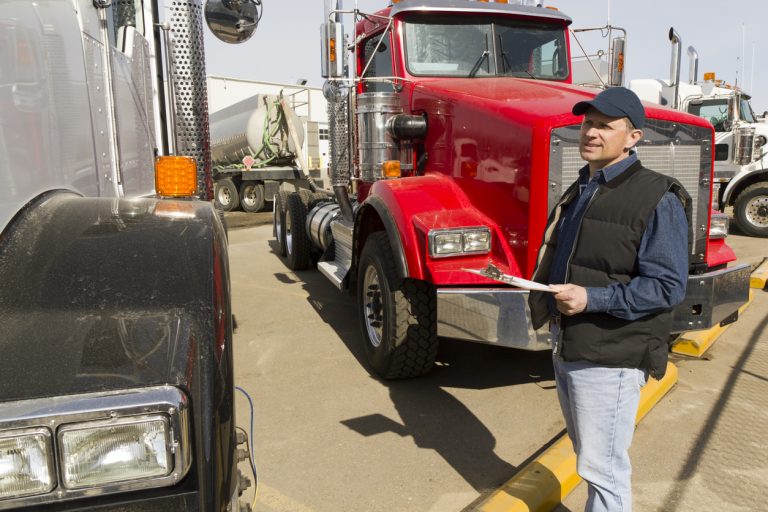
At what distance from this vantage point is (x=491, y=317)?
3.20 metres

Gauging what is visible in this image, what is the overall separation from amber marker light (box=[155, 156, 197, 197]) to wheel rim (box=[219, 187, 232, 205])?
1360 cm

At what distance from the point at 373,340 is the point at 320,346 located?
711 millimetres

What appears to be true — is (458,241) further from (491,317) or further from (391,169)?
(391,169)

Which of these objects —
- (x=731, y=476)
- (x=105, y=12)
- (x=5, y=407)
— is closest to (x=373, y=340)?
(x=731, y=476)

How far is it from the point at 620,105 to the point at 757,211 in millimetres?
10298

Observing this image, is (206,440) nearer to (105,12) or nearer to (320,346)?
(105,12)

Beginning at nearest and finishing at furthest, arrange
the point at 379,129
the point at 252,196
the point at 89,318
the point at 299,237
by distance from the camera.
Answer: the point at 89,318 → the point at 379,129 → the point at 299,237 → the point at 252,196

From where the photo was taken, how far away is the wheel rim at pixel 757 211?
10336 millimetres

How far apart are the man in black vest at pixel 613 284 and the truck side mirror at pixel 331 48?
278 centimetres

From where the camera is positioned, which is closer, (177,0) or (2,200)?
(2,200)

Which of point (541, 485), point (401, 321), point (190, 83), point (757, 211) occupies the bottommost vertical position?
point (541, 485)

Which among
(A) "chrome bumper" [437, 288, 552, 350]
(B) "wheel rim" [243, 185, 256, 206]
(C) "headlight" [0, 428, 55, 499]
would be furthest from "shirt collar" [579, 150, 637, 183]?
(B) "wheel rim" [243, 185, 256, 206]

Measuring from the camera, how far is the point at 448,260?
3354 mm

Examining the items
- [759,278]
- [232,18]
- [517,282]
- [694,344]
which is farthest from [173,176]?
[759,278]
